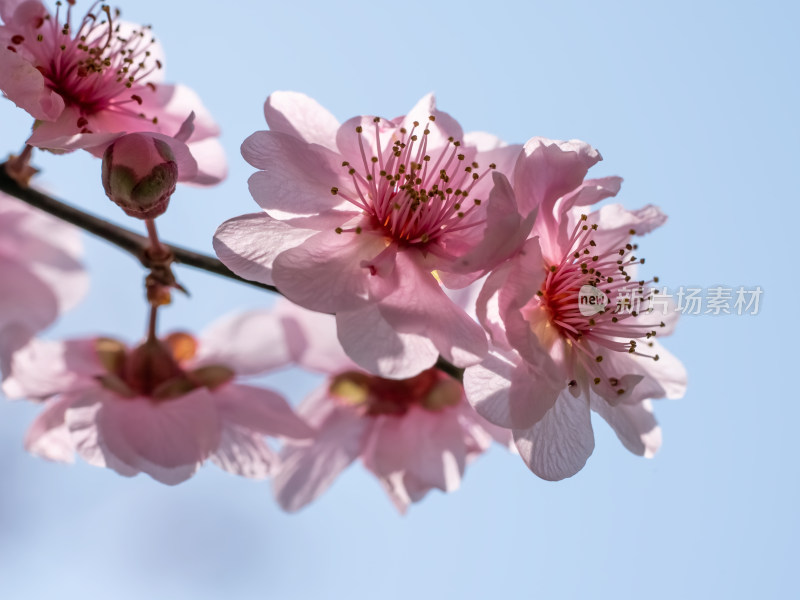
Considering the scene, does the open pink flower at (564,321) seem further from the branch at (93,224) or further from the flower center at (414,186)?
the branch at (93,224)

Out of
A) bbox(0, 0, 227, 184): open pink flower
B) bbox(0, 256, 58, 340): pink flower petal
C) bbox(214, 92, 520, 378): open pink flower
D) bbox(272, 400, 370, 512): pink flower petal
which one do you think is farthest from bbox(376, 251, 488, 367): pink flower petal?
bbox(0, 256, 58, 340): pink flower petal

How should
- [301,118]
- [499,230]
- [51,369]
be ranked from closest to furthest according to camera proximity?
[499,230]
[301,118]
[51,369]

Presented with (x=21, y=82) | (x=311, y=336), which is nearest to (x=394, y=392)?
(x=311, y=336)

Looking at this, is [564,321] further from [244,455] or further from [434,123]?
[244,455]

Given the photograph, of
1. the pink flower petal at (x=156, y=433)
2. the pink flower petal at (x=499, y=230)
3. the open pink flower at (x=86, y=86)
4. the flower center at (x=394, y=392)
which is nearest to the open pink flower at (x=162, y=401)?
the pink flower petal at (x=156, y=433)

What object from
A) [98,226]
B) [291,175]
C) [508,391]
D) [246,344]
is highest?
[291,175]

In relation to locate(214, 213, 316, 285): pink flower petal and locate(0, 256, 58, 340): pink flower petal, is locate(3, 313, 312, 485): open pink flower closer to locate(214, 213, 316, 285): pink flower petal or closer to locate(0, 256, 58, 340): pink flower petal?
locate(0, 256, 58, 340): pink flower petal
